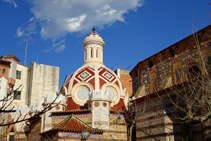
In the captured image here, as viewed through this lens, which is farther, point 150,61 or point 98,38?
point 98,38

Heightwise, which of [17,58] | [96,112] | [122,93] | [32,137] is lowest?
[32,137]

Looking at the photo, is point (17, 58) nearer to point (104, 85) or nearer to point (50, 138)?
point (104, 85)

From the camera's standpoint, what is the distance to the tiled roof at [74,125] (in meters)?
17.2

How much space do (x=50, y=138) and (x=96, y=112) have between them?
3.99 metres

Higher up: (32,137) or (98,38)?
(98,38)

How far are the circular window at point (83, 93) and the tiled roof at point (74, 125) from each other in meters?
2.93

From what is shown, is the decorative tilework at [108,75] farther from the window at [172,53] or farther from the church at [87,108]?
the window at [172,53]

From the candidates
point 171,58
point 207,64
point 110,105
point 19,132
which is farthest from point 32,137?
point 207,64

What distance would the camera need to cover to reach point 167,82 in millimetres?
17953

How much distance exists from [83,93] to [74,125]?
440cm


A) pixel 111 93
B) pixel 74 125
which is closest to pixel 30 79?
pixel 111 93

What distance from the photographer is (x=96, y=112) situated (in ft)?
64.7

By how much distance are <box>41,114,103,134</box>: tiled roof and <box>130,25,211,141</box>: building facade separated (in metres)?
3.47

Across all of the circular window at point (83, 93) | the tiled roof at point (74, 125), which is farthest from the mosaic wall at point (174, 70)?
the tiled roof at point (74, 125)
